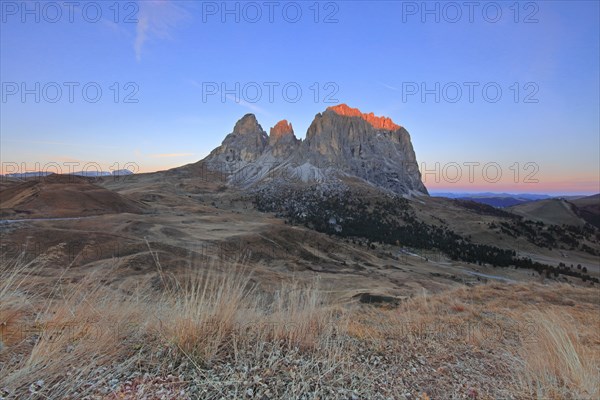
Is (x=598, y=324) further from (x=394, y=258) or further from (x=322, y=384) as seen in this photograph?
(x=394, y=258)

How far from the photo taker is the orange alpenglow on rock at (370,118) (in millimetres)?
140750

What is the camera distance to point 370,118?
493 ft

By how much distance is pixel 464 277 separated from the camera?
134ft

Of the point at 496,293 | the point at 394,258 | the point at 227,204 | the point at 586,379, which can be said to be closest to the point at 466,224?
the point at 394,258

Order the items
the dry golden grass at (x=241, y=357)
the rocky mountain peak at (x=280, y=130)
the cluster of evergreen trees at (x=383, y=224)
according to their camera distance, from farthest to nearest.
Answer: the rocky mountain peak at (x=280, y=130), the cluster of evergreen trees at (x=383, y=224), the dry golden grass at (x=241, y=357)

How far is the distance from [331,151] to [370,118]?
1492 inches

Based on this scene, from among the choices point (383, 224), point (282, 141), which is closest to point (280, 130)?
point (282, 141)

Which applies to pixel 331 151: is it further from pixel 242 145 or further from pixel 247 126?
pixel 247 126

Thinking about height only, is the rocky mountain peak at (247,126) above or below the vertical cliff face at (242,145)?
above

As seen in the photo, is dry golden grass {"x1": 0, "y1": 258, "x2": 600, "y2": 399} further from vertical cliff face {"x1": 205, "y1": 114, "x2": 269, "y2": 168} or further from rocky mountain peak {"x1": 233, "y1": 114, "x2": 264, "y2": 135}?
rocky mountain peak {"x1": 233, "y1": 114, "x2": 264, "y2": 135}

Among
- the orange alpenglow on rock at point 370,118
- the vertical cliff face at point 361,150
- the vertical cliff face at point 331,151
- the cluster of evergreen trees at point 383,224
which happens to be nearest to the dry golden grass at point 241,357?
the cluster of evergreen trees at point 383,224

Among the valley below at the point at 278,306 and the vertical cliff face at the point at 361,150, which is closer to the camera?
the valley below at the point at 278,306

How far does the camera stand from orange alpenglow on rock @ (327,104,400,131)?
14075cm

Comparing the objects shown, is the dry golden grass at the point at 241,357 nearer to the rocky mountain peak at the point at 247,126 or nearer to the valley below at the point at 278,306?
the valley below at the point at 278,306
